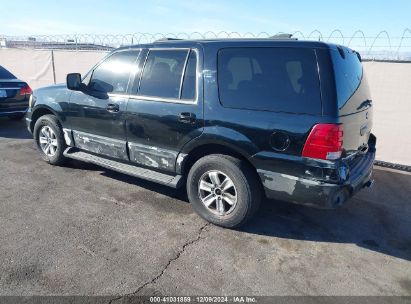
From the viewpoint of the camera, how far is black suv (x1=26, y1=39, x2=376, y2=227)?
3127mm

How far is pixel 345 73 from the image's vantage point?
3281 millimetres

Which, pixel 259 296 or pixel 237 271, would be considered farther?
pixel 237 271

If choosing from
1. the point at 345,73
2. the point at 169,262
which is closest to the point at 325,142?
the point at 345,73

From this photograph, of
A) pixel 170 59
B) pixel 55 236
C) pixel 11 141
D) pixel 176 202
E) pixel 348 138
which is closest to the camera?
pixel 348 138

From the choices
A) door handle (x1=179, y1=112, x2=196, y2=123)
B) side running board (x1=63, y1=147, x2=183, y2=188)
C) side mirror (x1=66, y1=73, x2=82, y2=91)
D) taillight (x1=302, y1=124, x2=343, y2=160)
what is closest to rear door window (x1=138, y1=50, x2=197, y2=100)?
door handle (x1=179, y1=112, x2=196, y2=123)

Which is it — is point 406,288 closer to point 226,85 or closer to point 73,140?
point 226,85

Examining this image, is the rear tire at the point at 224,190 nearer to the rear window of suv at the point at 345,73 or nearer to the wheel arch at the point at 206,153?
the wheel arch at the point at 206,153

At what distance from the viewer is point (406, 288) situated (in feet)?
9.69

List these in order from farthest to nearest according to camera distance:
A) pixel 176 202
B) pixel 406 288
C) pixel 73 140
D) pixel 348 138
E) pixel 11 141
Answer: pixel 11 141 → pixel 73 140 → pixel 176 202 → pixel 348 138 → pixel 406 288

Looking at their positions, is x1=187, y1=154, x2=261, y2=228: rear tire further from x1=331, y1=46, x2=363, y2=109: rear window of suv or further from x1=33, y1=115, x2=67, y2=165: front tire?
x1=33, y1=115, x2=67, y2=165: front tire

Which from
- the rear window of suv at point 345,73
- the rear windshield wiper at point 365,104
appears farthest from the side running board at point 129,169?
the rear windshield wiper at point 365,104

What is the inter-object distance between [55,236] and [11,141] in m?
4.59

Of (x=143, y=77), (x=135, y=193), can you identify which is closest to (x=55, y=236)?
(x=135, y=193)

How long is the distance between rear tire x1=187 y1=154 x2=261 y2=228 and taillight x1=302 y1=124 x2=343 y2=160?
733 millimetres
